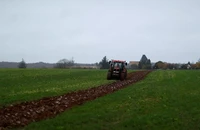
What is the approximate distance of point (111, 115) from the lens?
1396cm

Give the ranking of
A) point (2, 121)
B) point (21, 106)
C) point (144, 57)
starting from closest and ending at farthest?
point (2, 121) < point (21, 106) < point (144, 57)

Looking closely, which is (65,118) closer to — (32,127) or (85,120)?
(85,120)

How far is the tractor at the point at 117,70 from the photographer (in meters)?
45.0

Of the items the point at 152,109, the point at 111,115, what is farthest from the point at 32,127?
the point at 152,109

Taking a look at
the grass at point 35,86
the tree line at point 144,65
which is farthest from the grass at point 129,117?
the tree line at point 144,65

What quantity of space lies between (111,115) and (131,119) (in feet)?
4.08

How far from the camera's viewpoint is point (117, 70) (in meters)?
45.4

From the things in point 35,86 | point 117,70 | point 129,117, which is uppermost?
point 117,70

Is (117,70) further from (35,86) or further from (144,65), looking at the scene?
(144,65)

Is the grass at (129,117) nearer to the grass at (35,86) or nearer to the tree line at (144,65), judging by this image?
the grass at (35,86)

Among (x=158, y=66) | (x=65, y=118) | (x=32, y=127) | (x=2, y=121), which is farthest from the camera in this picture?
(x=158, y=66)

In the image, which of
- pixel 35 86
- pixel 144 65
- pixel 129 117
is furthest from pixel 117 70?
pixel 144 65

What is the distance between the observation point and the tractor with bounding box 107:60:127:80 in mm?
45019

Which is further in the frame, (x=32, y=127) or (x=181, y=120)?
(x=181, y=120)
